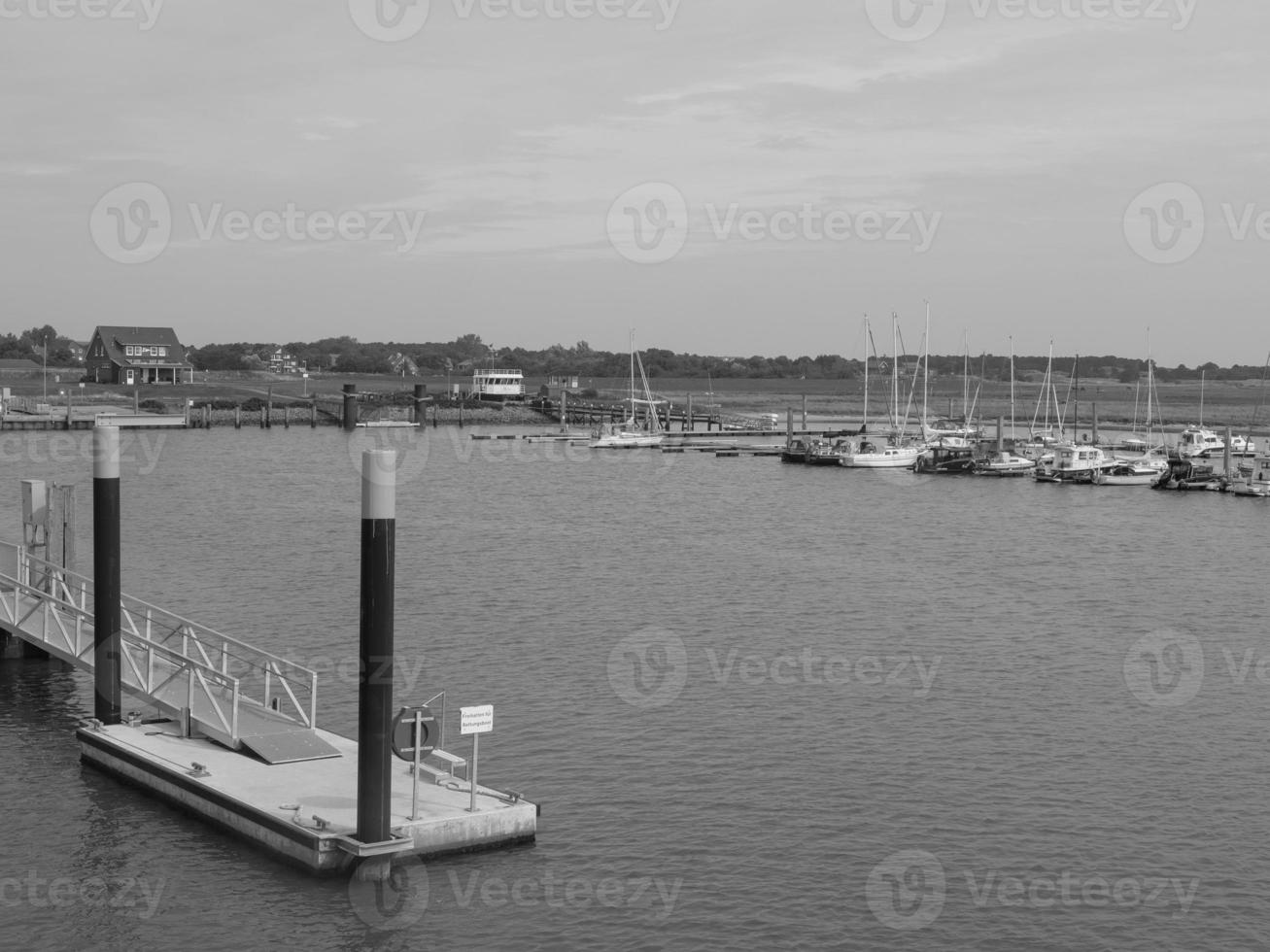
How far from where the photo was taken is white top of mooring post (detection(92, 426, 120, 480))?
2325 cm

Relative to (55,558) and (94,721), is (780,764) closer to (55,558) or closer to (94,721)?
(94,721)

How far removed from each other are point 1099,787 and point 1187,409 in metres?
184

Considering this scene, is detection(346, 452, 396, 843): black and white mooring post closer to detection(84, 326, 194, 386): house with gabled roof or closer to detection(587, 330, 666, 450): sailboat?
detection(587, 330, 666, 450): sailboat

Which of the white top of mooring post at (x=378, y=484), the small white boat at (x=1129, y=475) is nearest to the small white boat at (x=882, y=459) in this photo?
the small white boat at (x=1129, y=475)

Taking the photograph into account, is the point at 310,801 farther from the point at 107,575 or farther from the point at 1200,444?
the point at 1200,444

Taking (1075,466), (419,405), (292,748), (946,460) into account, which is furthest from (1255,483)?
(419,405)

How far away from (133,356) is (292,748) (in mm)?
147599

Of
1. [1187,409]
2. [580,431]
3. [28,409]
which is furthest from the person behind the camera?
[1187,409]

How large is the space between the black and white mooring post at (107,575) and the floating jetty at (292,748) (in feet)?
0.07

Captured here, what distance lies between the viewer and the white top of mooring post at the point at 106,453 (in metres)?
23.2

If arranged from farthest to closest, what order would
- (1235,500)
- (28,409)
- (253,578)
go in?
(28,409) → (1235,500) → (253,578)

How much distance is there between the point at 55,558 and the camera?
32.6 metres

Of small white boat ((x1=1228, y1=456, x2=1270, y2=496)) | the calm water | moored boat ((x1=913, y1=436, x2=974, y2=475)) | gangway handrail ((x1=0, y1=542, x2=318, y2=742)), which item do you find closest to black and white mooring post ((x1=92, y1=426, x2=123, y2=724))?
gangway handrail ((x1=0, y1=542, x2=318, y2=742))

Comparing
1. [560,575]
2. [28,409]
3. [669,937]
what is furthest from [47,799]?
[28,409]
